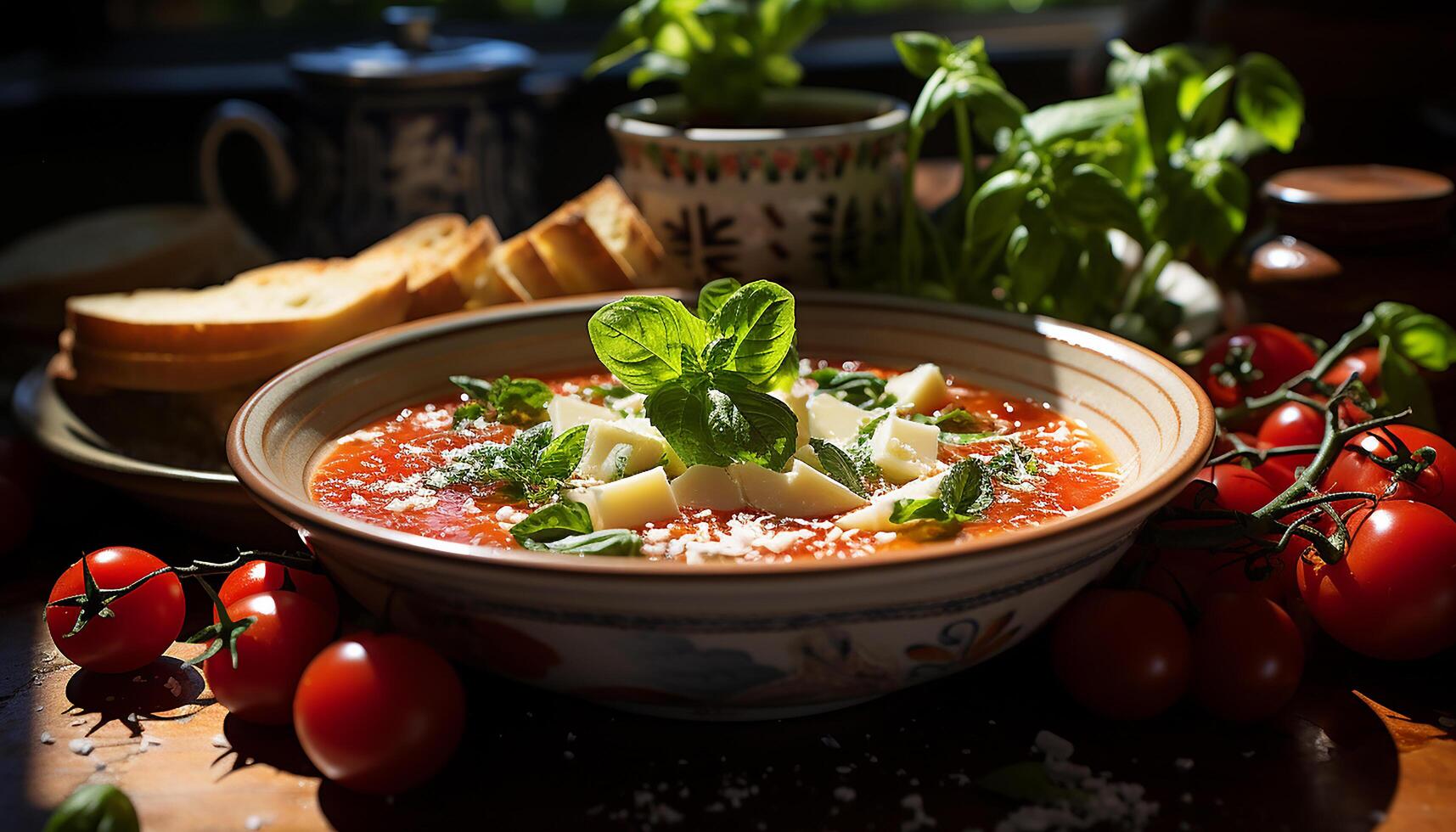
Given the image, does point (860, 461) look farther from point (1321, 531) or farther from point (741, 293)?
point (1321, 531)

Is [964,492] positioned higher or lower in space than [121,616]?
higher

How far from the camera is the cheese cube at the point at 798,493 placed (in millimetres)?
1657

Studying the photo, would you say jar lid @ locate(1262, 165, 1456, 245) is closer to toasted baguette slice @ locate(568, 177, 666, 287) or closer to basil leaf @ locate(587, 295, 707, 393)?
toasted baguette slice @ locate(568, 177, 666, 287)

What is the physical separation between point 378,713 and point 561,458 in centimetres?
46

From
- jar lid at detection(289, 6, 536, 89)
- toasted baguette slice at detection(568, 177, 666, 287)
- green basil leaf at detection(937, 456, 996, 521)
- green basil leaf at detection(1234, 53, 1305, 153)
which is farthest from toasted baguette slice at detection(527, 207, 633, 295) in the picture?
green basil leaf at detection(1234, 53, 1305, 153)

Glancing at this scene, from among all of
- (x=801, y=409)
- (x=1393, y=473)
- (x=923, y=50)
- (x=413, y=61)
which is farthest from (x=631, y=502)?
(x=413, y=61)

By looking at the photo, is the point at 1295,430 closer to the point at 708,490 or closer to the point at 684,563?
the point at 708,490

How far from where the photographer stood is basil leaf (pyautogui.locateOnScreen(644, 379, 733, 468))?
1.67m

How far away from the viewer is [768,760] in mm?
1538

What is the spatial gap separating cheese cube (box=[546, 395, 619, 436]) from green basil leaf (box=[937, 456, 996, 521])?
1.67 ft

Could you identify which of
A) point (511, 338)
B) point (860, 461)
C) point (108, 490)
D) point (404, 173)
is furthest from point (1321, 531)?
point (404, 173)

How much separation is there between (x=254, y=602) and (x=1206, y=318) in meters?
1.76

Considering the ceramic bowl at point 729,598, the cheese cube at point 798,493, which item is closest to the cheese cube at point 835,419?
the cheese cube at point 798,493

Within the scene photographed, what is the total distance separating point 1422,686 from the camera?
5.56 feet
